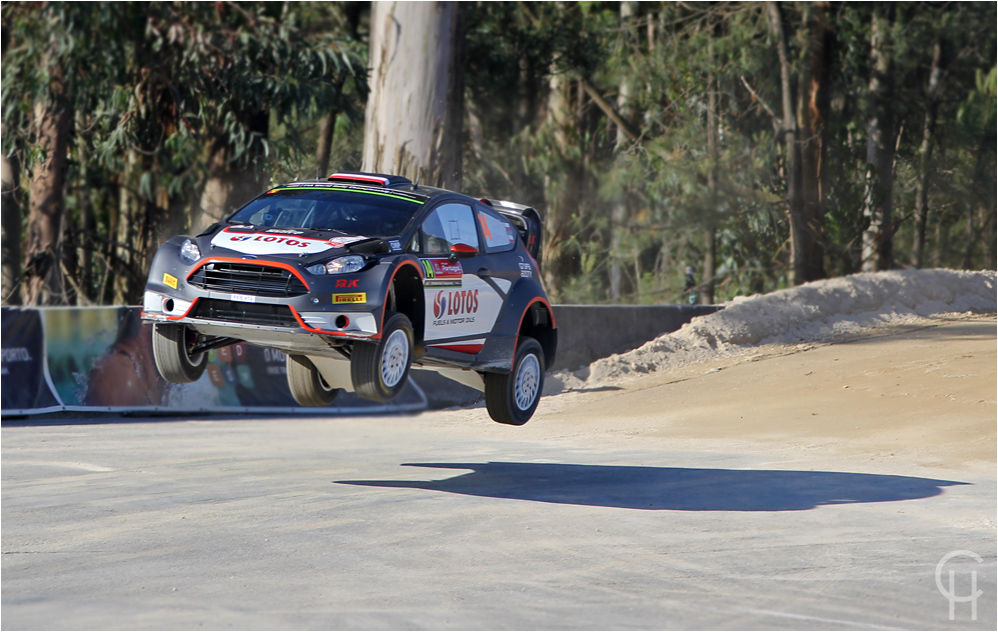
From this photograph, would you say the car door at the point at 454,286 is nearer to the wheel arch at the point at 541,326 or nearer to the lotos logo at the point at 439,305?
the lotos logo at the point at 439,305

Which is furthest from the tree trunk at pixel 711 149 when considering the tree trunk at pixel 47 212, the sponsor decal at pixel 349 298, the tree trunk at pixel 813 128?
the sponsor decal at pixel 349 298

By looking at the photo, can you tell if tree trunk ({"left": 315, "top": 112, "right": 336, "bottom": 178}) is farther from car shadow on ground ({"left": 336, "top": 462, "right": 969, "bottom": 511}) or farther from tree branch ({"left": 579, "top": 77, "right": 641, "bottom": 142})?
car shadow on ground ({"left": 336, "top": 462, "right": 969, "bottom": 511})

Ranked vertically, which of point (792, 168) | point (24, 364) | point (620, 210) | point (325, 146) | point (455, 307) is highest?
point (325, 146)

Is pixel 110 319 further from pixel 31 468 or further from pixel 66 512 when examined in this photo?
pixel 66 512

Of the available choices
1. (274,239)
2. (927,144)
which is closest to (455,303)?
(274,239)

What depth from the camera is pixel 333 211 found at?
28.5 ft

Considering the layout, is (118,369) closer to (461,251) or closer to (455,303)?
(455,303)

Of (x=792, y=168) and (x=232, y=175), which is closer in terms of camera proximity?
(x=232, y=175)

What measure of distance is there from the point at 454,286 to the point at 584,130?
1252 inches

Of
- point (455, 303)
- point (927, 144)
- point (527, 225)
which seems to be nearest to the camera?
point (455, 303)

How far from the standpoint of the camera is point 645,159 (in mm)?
34219

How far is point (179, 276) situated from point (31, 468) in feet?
17.7

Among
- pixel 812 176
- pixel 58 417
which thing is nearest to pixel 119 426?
pixel 58 417

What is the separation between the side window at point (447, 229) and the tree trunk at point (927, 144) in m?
32.0
